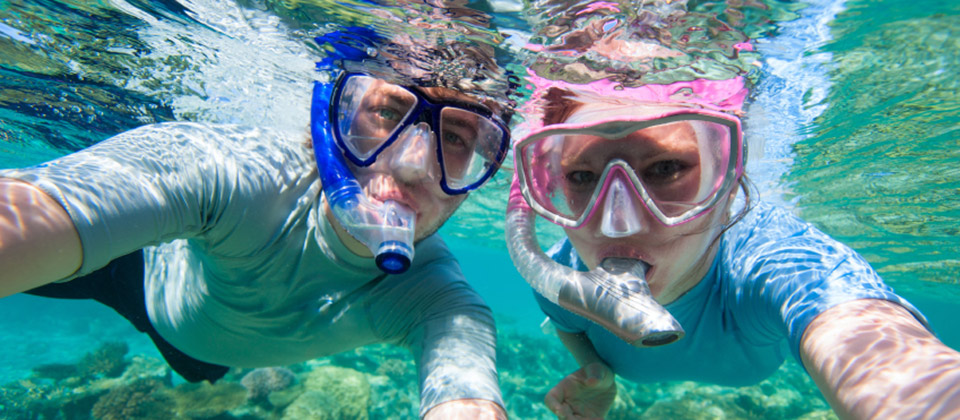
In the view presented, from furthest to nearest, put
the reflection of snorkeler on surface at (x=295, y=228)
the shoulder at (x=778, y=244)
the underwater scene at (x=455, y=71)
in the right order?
the underwater scene at (x=455, y=71) < the shoulder at (x=778, y=244) < the reflection of snorkeler on surface at (x=295, y=228)

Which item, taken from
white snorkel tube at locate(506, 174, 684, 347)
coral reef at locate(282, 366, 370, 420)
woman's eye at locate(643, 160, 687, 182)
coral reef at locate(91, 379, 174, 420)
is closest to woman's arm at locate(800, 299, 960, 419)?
white snorkel tube at locate(506, 174, 684, 347)

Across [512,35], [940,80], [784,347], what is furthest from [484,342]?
Result: [940,80]

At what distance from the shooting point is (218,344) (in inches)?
150

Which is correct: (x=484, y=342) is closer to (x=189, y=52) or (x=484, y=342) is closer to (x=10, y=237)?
(x=10, y=237)

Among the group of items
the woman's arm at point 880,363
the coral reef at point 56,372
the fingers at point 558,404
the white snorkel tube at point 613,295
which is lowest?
the coral reef at point 56,372

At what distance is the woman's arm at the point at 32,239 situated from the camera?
1684 millimetres

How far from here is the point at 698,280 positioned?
328 centimetres

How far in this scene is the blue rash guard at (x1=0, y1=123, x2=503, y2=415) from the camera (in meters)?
2.13

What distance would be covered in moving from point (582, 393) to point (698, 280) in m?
1.62

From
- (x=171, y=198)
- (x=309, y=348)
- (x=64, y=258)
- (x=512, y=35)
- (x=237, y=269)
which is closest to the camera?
(x=64, y=258)

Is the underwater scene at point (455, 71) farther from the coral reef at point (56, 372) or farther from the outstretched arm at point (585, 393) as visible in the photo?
the outstretched arm at point (585, 393)

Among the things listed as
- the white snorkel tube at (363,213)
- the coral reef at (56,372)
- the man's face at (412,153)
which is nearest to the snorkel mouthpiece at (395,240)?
the white snorkel tube at (363,213)

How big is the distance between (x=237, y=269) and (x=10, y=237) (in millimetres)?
1412

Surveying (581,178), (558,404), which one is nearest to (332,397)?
(558,404)
